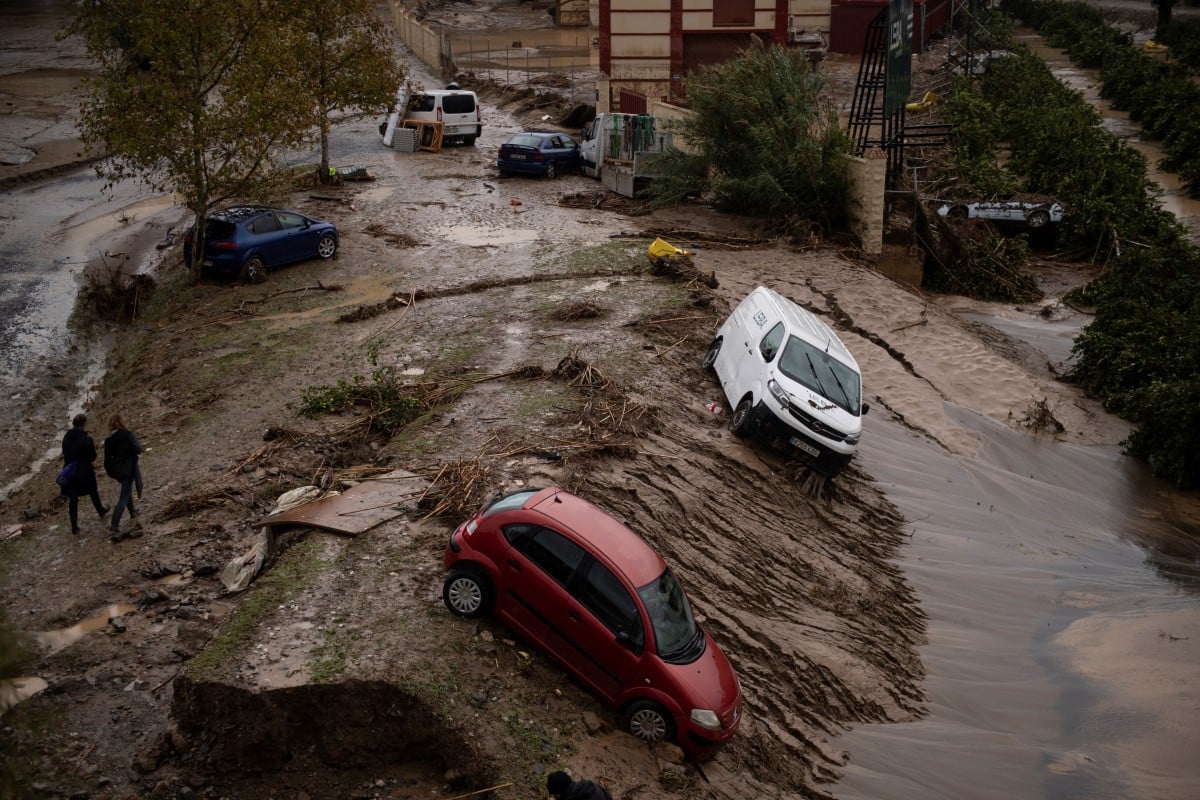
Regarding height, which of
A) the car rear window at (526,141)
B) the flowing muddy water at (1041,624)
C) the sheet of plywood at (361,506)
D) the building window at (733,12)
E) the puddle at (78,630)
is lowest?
the flowing muddy water at (1041,624)

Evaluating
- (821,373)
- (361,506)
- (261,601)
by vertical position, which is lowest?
(261,601)

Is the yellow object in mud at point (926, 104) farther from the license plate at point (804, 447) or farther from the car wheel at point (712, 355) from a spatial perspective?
the license plate at point (804, 447)

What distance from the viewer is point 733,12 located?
1471 inches

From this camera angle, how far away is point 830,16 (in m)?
50.4

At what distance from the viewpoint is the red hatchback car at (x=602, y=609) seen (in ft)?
28.5

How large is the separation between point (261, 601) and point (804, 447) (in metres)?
7.34

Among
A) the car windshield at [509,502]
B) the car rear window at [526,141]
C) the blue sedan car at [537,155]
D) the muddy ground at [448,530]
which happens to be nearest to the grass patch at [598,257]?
the muddy ground at [448,530]

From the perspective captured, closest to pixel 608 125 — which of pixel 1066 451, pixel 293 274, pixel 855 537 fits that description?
pixel 293 274

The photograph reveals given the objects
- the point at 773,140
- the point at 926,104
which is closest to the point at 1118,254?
the point at 773,140

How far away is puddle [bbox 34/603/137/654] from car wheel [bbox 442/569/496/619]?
3.28 metres

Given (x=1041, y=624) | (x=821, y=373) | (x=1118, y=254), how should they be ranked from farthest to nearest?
(x=1118, y=254)
(x=821, y=373)
(x=1041, y=624)

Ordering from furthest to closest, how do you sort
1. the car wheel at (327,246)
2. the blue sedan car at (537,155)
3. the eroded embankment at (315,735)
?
the blue sedan car at (537,155)
the car wheel at (327,246)
the eroded embankment at (315,735)

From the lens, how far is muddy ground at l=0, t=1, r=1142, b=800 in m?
8.27

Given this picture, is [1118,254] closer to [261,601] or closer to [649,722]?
[649,722]
